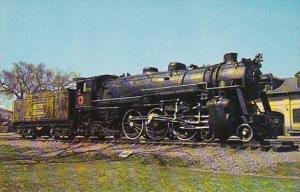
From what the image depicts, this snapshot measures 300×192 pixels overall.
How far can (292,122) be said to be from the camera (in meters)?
37.5

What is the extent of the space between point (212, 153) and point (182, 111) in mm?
4541

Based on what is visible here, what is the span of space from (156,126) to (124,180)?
9.71m

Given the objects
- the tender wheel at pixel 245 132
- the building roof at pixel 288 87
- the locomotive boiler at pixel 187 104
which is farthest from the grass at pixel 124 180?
the building roof at pixel 288 87

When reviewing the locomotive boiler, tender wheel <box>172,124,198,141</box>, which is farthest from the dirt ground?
tender wheel <box>172,124,198,141</box>

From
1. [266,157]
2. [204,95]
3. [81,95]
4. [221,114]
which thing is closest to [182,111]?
[204,95]

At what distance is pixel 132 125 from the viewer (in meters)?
19.2

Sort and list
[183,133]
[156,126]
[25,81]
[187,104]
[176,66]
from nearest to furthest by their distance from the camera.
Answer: [187,104], [183,133], [156,126], [176,66], [25,81]

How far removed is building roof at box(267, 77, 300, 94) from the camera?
125ft

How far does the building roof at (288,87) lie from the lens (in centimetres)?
3796

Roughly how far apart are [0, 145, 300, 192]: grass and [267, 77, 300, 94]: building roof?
1160 inches

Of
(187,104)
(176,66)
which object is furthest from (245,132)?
(176,66)

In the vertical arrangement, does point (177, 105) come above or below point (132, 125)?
above

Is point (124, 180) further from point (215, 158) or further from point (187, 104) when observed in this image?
point (187, 104)

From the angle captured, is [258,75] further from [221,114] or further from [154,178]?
[154,178]
